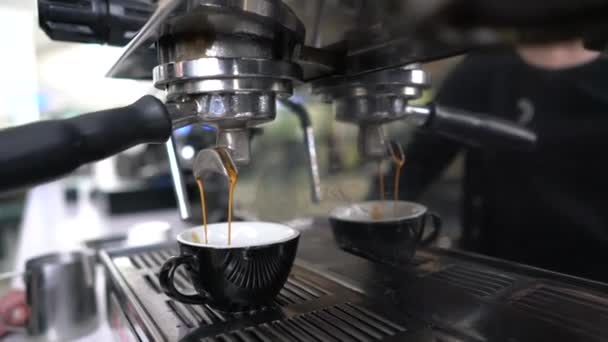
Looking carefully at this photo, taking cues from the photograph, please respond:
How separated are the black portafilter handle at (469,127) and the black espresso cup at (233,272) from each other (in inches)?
7.7

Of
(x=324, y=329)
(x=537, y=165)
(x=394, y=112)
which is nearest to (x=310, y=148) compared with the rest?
(x=394, y=112)

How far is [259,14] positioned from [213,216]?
0.44 metres

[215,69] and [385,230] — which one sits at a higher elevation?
[215,69]

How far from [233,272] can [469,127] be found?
290 mm

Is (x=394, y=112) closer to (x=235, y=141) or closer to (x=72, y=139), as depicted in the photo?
(x=235, y=141)

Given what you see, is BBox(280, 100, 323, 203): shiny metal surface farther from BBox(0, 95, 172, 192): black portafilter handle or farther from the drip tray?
BBox(0, 95, 172, 192): black portafilter handle

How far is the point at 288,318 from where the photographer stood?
1.05 feet

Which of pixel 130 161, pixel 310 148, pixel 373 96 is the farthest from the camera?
pixel 130 161

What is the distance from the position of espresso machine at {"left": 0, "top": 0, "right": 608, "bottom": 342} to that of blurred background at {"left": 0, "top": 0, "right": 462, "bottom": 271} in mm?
155

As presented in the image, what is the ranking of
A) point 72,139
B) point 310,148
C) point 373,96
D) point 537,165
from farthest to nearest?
point 537,165 → point 310,148 → point 373,96 → point 72,139

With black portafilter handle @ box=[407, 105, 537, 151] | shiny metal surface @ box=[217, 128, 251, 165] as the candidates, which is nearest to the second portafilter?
black portafilter handle @ box=[407, 105, 537, 151]

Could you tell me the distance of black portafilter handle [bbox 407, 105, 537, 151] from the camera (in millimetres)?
442

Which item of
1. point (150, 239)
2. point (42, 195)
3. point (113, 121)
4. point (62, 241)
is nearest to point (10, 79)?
point (42, 195)

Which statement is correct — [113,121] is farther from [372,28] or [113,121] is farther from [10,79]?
[10,79]
